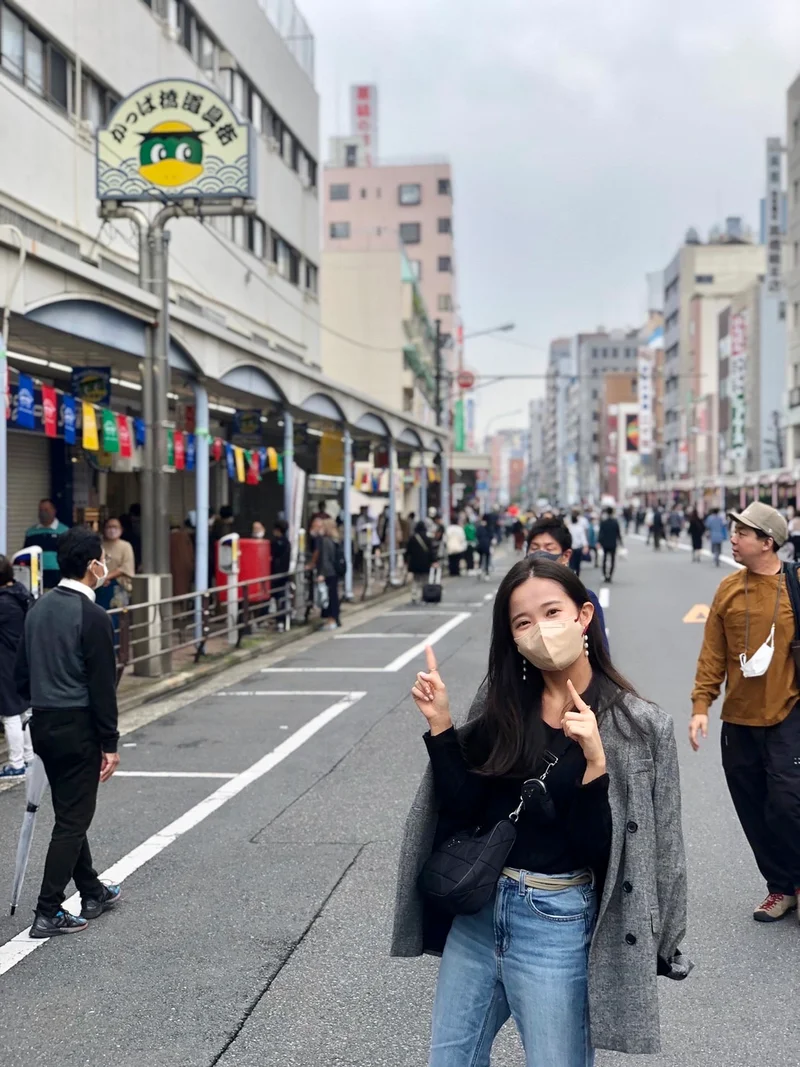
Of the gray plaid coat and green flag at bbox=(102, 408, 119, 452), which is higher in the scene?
green flag at bbox=(102, 408, 119, 452)

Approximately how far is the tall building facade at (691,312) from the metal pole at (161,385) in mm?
93942

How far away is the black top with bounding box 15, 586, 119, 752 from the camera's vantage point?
18.2 ft

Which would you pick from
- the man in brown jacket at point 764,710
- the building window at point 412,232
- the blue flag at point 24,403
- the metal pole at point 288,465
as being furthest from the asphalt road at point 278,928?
the building window at point 412,232

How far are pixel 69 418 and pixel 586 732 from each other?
10829 mm

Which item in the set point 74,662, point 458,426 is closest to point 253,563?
point 74,662

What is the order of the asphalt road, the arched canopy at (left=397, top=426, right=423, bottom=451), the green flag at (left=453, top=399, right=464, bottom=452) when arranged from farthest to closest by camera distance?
the green flag at (left=453, top=399, right=464, bottom=452), the arched canopy at (left=397, top=426, right=423, bottom=451), the asphalt road

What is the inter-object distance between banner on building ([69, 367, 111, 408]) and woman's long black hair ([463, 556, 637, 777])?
12214mm

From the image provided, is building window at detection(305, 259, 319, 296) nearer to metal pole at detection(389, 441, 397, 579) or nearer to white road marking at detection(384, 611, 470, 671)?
metal pole at detection(389, 441, 397, 579)

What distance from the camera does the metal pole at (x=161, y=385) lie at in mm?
13836

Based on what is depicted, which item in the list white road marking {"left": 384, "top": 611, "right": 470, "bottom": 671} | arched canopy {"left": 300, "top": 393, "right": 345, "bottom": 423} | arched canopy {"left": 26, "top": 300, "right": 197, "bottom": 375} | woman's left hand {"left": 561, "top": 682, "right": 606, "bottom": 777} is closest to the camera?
woman's left hand {"left": 561, "top": 682, "right": 606, "bottom": 777}

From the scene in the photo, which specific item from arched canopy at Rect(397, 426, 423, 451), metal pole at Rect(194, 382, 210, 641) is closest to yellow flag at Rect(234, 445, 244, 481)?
metal pole at Rect(194, 382, 210, 641)

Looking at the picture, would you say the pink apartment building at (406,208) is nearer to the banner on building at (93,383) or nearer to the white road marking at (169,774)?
the banner on building at (93,383)

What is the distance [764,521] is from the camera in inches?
220

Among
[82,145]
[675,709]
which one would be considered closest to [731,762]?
[675,709]
